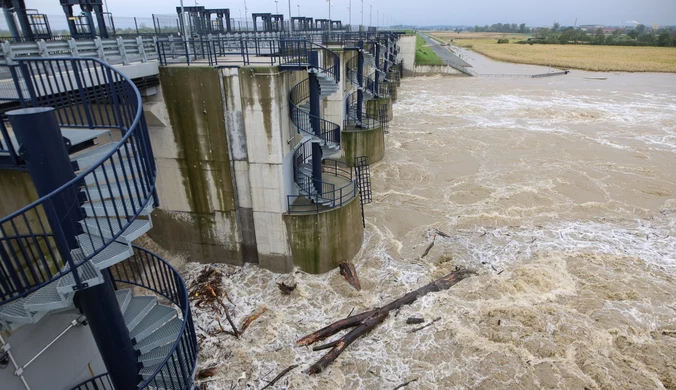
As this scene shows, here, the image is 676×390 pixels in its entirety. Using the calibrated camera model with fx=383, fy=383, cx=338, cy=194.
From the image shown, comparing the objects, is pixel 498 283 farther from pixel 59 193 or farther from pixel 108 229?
pixel 59 193

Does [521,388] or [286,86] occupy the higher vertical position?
[286,86]

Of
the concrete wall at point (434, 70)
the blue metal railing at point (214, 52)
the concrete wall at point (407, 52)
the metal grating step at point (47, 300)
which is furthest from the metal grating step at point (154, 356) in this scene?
the concrete wall at point (434, 70)

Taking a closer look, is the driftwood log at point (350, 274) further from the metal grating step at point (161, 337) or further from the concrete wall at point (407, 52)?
the concrete wall at point (407, 52)

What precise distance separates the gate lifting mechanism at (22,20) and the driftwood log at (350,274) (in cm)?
1460

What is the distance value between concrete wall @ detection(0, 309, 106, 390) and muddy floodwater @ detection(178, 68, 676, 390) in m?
2.81

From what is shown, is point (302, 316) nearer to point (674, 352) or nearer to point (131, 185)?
point (131, 185)

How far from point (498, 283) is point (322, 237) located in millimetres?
6073

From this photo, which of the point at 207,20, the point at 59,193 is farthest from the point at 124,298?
the point at 207,20

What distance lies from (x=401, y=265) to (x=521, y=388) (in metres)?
5.47

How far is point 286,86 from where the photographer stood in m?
11.8

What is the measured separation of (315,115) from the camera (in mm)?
12992

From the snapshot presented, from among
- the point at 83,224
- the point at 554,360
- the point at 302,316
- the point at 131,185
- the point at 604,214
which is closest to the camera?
the point at 83,224

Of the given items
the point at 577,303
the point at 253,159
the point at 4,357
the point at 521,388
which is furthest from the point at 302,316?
the point at 577,303

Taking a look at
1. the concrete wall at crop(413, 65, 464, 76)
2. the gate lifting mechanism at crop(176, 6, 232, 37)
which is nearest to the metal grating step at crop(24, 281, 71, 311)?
the gate lifting mechanism at crop(176, 6, 232, 37)
